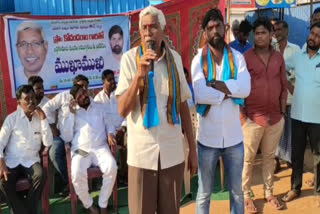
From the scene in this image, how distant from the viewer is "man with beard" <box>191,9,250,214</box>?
2.89 metres

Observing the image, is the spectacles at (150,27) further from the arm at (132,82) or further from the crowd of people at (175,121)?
the arm at (132,82)

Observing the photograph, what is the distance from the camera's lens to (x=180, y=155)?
97.2 inches

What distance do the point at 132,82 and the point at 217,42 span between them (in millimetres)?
1045

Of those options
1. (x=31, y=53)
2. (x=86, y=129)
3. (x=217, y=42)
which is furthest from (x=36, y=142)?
(x=217, y=42)

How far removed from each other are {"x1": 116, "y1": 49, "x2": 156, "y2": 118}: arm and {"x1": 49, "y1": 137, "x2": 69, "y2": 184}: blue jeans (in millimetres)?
2507

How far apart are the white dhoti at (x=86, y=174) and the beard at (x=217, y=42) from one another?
1850mm

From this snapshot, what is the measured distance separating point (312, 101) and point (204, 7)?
7.97 ft

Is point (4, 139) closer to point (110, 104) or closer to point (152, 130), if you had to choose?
point (110, 104)

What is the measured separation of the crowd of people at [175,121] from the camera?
2.32 metres

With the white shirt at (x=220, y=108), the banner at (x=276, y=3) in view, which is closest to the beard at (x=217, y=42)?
the white shirt at (x=220, y=108)

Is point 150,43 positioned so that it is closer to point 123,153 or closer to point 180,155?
point 180,155

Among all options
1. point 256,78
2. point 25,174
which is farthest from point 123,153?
point 256,78

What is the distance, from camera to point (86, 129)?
4234 millimetres

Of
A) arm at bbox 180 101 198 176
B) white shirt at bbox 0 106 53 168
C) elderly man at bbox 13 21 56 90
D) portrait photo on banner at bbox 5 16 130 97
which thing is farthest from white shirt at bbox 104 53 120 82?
arm at bbox 180 101 198 176
